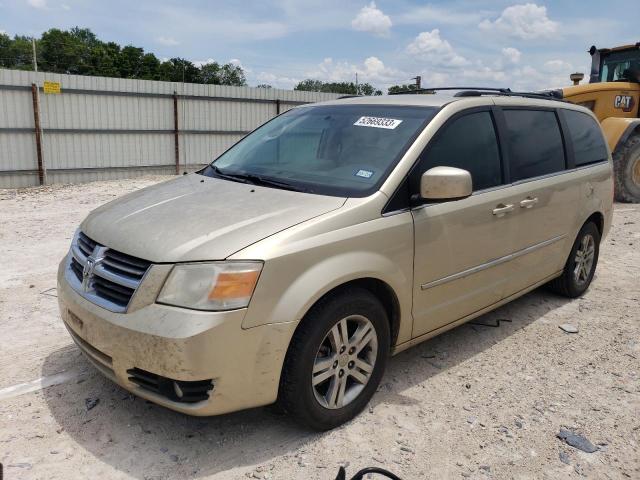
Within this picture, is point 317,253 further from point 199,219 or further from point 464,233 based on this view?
point 464,233

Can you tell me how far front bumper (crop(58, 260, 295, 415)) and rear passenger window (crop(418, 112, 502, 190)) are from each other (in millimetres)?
1435

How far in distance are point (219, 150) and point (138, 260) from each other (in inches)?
566

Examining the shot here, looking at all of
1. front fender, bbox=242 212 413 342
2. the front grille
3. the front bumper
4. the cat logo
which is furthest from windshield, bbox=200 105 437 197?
the cat logo

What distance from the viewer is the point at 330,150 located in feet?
Result: 11.6

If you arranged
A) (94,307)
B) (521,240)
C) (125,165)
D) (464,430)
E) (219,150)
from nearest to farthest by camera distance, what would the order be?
(94,307), (464,430), (521,240), (125,165), (219,150)

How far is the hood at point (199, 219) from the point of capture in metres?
2.58

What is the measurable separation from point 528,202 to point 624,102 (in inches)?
320

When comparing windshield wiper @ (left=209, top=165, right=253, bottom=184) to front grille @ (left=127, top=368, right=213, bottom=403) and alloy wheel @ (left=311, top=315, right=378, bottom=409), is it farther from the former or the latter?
front grille @ (left=127, top=368, right=213, bottom=403)

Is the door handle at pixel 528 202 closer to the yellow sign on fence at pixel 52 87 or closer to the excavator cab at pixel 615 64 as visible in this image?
the excavator cab at pixel 615 64

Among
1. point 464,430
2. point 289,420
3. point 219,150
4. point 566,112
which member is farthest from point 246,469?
point 219,150

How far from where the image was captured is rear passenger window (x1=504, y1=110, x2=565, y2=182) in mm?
4023

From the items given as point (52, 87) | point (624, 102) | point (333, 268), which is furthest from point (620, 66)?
point (52, 87)

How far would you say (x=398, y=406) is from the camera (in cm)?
322

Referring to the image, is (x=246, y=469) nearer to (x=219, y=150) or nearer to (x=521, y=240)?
(x=521, y=240)
